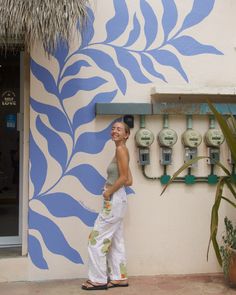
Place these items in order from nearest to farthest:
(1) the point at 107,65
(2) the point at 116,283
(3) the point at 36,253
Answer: (2) the point at 116,283 → (3) the point at 36,253 → (1) the point at 107,65

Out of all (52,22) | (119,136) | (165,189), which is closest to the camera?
(52,22)

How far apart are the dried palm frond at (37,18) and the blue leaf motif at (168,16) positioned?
1356 millimetres

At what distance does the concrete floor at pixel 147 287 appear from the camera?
4801 mm

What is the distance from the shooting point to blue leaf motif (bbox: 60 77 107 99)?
17.0 feet

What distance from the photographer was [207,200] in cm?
544

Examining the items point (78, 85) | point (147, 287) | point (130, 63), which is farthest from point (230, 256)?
point (78, 85)

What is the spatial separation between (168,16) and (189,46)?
16.6 inches

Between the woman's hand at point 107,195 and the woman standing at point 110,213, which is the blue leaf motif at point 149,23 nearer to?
the woman standing at point 110,213

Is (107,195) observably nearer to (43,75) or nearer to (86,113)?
(86,113)

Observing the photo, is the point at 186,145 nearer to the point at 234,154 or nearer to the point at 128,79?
the point at 234,154

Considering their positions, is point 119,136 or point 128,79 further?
point 128,79

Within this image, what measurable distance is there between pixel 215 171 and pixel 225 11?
6.20ft

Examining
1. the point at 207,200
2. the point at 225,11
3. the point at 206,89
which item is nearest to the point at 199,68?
the point at 206,89

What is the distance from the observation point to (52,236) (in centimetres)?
516
